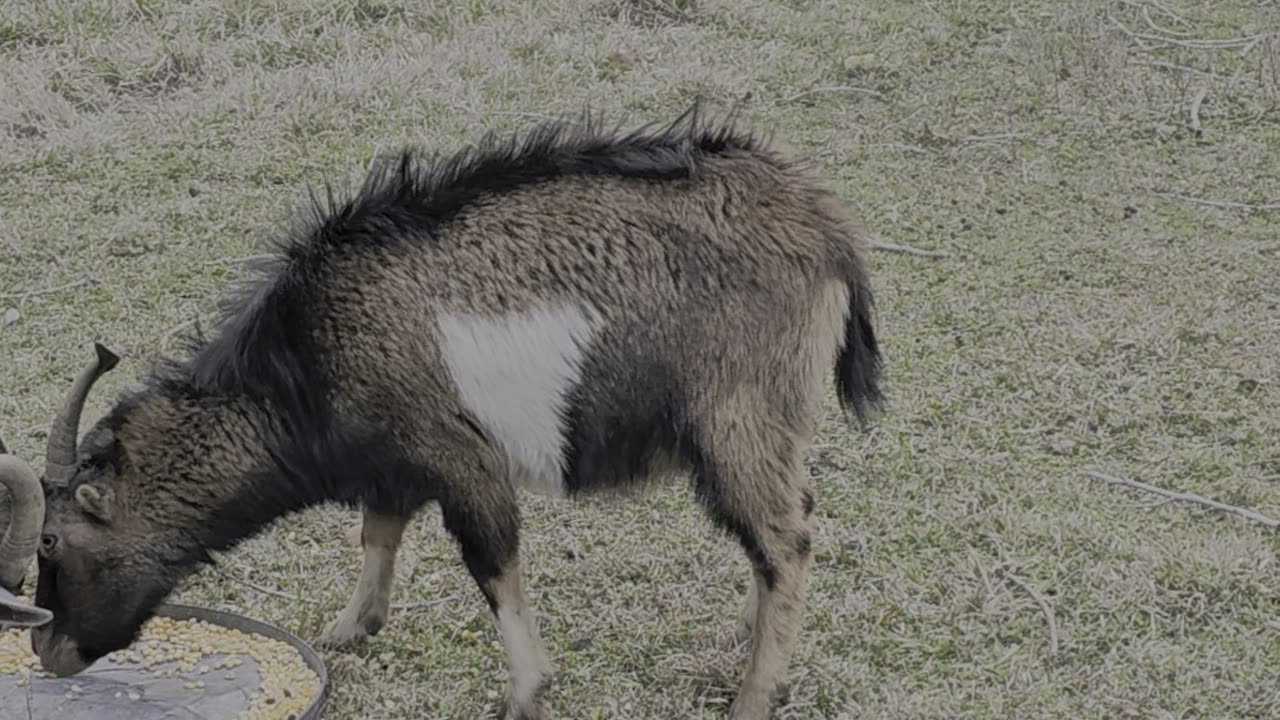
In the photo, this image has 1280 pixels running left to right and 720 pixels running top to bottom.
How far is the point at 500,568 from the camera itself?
369 cm

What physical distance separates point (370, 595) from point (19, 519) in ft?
3.67

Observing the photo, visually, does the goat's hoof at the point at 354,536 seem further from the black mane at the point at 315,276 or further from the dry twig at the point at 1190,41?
the dry twig at the point at 1190,41

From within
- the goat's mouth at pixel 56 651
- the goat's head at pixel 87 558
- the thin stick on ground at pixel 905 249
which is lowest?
the thin stick on ground at pixel 905 249

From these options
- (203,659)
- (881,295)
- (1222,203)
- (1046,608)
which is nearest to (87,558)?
(203,659)

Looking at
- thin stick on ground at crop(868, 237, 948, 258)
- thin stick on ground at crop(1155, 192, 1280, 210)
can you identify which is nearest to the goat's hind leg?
thin stick on ground at crop(868, 237, 948, 258)

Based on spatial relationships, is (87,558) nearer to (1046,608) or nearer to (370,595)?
(370,595)

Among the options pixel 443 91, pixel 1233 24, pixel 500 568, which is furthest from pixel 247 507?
pixel 1233 24

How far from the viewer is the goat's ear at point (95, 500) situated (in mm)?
3424

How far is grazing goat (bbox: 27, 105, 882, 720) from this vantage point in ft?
11.5

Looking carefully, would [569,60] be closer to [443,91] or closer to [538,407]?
[443,91]

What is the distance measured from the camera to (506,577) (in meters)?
3.72

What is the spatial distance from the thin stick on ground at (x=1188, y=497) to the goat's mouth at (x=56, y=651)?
307cm

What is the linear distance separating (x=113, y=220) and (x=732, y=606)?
3.86m

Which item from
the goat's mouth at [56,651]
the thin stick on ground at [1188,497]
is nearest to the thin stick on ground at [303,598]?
the goat's mouth at [56,651]
